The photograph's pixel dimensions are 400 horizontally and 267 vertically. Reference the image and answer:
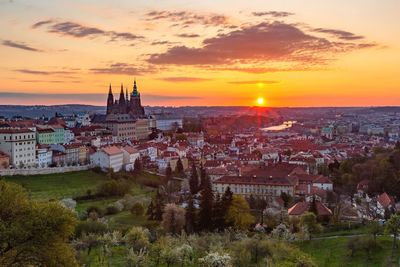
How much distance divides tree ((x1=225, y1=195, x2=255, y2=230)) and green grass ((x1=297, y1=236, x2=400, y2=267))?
517 cm

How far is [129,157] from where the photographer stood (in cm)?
6581

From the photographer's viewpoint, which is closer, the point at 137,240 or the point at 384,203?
the point at 137,240

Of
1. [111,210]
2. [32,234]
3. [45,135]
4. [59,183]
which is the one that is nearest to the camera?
[32,234]

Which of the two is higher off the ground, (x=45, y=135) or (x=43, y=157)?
(x=45, y=135)

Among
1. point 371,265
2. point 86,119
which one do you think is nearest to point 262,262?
point 371,265

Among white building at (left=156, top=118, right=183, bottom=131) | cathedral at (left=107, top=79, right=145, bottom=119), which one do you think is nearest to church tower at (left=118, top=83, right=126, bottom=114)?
cathedral at (left=107, top=79, right=145, bottom=119)

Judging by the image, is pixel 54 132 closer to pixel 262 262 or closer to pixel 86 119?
pixel 86 119

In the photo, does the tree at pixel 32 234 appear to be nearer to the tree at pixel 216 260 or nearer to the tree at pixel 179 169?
the tree at pixel 216 260

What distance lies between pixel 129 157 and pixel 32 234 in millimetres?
50767

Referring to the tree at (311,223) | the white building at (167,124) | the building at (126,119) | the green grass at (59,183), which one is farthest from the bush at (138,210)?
the white building at (167,124)

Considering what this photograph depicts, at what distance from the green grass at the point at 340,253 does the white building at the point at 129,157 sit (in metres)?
37.3

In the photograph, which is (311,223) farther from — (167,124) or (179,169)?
(167,124)

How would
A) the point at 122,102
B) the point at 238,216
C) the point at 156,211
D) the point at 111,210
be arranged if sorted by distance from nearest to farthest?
the point at 238,216, the point at 156,211, the point at 111,210, the point at 122,102

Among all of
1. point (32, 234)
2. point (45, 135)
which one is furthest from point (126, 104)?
point (32, 234)
